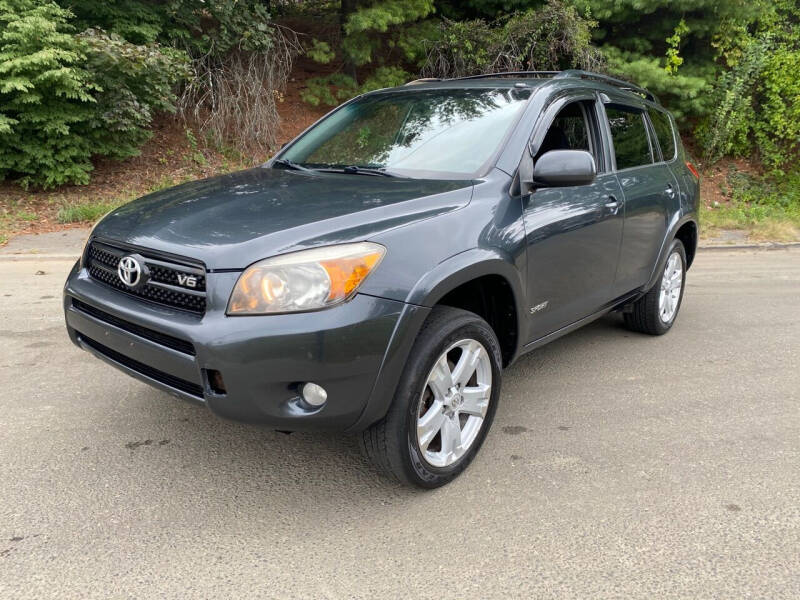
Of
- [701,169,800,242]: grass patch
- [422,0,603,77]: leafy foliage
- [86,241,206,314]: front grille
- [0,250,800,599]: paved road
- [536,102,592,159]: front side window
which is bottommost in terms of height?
[701,169,800,242]: grass patch

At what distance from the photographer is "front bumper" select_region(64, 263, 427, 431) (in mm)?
2303

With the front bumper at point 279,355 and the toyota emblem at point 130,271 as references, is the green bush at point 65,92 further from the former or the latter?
the front bumper at point 279,355

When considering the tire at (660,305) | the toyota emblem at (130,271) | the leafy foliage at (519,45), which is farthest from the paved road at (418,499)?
the leafy foliage at (519,45)

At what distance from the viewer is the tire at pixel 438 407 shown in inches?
102

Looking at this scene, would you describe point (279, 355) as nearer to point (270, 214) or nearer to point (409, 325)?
point (409, 325)

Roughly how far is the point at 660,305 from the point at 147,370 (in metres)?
3.71

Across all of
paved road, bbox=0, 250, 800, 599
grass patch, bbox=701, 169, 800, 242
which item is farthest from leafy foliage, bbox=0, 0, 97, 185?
grass patch, bbox=701, 169, 800, 242

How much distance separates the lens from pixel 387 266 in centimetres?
247

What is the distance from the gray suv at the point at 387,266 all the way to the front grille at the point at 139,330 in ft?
0.04

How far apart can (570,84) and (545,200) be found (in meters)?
0.95

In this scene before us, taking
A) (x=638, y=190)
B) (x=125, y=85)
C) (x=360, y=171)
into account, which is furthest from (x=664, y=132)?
(x=125, y=85)

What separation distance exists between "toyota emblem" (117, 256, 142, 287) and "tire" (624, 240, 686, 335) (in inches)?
137

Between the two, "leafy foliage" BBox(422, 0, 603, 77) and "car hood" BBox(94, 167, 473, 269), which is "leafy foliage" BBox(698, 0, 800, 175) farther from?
"car hood" BBox(94, 167, 473, 269)

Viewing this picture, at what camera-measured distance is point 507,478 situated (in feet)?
9.73
